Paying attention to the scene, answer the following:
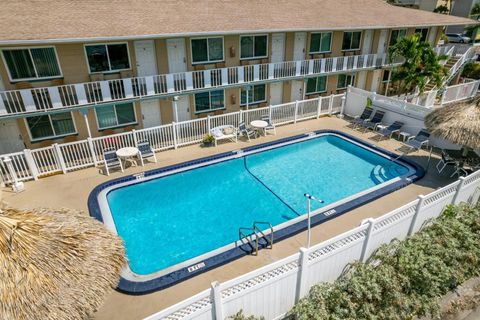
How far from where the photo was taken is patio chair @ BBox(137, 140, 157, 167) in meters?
14.2

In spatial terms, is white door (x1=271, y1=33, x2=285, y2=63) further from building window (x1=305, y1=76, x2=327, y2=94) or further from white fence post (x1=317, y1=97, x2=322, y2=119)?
white fence post (x1=317, y1=97, x2=322, y2=119)

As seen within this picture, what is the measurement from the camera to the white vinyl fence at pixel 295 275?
586 centimetres

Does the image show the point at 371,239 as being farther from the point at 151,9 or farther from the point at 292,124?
the point at 151,9

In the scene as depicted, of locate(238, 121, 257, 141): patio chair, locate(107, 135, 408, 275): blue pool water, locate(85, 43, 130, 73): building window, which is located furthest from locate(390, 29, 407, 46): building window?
locate(85, 43, 130, 73): building window

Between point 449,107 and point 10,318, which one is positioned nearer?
point 10,318

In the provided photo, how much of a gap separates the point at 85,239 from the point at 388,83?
25065 mm

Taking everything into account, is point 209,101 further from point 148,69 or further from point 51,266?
point 51,266

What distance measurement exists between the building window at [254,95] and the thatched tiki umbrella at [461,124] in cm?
1022

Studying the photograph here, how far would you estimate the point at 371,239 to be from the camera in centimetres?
790

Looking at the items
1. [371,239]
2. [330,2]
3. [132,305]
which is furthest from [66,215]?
[330,2]

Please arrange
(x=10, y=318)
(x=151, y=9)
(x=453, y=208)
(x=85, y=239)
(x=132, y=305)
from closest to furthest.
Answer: (x=10, y=318)
(x=85, y=239)
(x=132, y=305)
(x=453, y=208)
(x=151, y=9)

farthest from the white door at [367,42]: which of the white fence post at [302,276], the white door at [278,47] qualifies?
the white fence post at [302,276]

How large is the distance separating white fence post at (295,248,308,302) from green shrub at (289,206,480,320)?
209mm

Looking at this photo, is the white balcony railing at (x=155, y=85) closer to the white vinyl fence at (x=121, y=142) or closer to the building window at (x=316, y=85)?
the white vinyl fence at (x=121, y=142)
